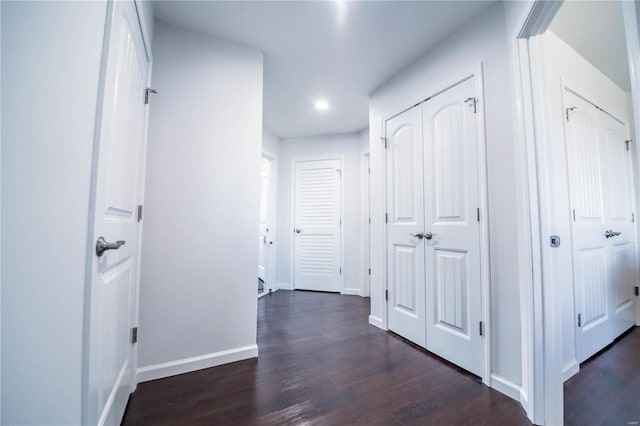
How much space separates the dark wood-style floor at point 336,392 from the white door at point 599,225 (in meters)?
0.33

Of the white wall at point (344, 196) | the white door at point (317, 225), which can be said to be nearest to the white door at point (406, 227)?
the white wall at point (344, 196)

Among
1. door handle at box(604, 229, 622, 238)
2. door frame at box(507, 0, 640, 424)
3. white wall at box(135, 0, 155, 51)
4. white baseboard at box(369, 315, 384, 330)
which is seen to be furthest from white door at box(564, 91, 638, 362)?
white wall at box(135, 0, 155, 51)

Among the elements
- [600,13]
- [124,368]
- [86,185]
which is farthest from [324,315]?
[600,13]

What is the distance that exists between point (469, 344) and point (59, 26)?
2406 millimetres

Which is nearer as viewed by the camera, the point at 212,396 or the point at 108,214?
the point at 108,214

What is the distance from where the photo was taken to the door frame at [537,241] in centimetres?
119

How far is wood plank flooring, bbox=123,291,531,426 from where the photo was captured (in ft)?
4.09

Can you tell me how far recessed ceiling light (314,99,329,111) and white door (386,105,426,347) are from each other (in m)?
0.90

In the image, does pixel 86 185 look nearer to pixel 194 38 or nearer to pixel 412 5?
pixel 194 38

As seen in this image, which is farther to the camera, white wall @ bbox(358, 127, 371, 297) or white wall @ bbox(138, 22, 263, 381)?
white wall @ bbox(358, 127, 371, 297)

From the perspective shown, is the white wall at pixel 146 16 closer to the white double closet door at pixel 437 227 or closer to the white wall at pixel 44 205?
the white wall at pixel 44 205

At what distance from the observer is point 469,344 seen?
5.42ft

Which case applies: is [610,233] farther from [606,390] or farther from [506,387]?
[506,387]

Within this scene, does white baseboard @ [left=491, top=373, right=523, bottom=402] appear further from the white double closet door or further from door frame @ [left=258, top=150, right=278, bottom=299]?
door frame @ [left=258, top=150, right=278, bottom=299]
